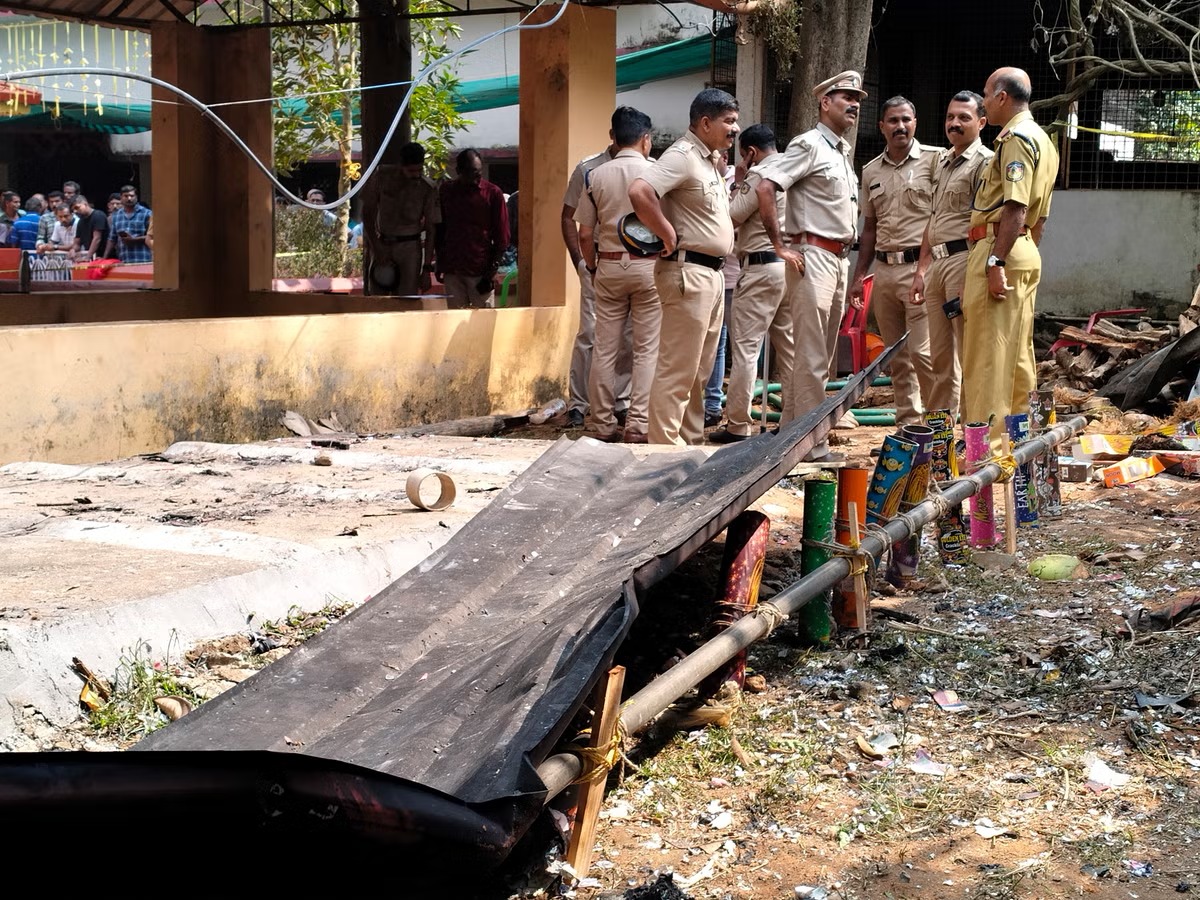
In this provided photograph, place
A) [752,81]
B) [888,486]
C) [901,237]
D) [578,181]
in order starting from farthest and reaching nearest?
[752,81] → [578,181] → [901,237] → [888,486]

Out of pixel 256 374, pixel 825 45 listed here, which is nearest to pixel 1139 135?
pixel 825 45

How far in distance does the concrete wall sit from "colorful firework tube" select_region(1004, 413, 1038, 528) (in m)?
8.53

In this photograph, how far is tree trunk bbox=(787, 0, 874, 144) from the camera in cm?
1032

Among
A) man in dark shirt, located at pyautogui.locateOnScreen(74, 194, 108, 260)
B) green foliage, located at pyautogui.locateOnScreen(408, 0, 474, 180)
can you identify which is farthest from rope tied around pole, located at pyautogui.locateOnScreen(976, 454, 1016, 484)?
man in dark shirt, located at pyautogui.locateOnScreen(74, 194, 108, 260)

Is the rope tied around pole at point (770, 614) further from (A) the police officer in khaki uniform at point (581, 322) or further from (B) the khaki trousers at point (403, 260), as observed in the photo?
(B) the khaki trousers at point (403, 260)

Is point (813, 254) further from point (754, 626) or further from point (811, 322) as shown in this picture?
point (754, 626)

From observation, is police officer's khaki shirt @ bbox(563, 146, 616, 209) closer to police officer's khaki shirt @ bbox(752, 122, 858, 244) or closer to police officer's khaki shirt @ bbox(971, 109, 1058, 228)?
police officer's khaki shirt @ bbox(752, 122, 858, 244)

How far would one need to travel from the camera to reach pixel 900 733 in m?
3.87

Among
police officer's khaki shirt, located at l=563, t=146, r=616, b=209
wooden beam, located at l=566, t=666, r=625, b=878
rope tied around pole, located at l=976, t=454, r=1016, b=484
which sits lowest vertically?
wooden beam, located at l=566, t=666, r=625, b=878

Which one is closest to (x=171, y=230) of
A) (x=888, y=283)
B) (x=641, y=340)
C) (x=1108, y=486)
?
(x=641, y=340)

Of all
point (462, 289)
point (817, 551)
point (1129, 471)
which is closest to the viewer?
point (817, 551)

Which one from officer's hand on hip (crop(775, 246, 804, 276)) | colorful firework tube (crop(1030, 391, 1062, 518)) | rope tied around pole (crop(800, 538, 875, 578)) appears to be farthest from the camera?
officer's hand on hip (crop(775, 246, 804, 276))

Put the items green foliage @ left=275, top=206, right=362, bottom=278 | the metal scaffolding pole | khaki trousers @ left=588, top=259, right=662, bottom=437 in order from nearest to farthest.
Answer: the metal scaffolding pole
khaki trousers @ left=588, top=259, right=662, bottom=437
green foliage @ left=275, top=206, right=362, bottom=278

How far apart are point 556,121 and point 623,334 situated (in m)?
2.17
